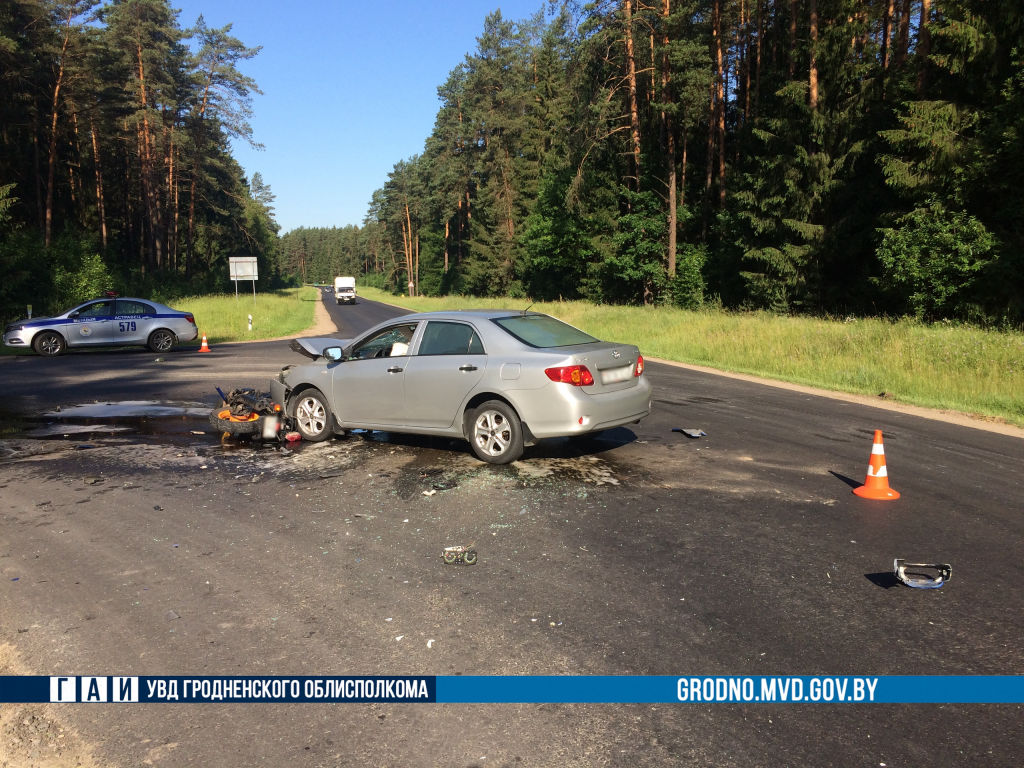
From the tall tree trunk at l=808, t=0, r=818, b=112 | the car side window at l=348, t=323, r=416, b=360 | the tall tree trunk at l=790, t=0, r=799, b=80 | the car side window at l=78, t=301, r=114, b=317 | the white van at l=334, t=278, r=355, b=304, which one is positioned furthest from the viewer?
the white van at l=334, t=278, r=355, b=304

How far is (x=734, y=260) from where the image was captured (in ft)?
114

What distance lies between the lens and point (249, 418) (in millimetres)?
8969

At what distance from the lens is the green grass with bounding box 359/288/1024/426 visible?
12.6 meters

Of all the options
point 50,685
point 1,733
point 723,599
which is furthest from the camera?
point 723,599

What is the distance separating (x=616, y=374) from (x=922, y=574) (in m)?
3.60

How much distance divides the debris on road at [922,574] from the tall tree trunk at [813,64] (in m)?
28.2

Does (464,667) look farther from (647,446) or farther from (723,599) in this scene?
(647,446)

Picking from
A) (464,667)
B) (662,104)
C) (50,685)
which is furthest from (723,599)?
(662,104)

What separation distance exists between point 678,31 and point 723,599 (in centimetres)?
3424

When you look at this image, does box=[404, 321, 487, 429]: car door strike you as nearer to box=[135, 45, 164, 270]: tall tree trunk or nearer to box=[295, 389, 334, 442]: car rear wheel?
box=[295, 389, 334, 442]: car rear wheel

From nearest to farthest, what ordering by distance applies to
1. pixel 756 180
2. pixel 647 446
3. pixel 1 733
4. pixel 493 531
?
pixel 1 733
pixel 493 531
pixel 647 446
pixel 756 180

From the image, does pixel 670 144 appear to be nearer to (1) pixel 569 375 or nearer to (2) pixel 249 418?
(2) pixel 249 418

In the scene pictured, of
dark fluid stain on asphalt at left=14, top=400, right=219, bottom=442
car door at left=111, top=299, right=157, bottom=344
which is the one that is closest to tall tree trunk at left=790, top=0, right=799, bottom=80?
car door at left=111, top=299, right=157, bottom=344

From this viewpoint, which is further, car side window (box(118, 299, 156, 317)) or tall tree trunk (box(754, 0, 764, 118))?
tall tree trunk (box(754, 0, 764, 118))
